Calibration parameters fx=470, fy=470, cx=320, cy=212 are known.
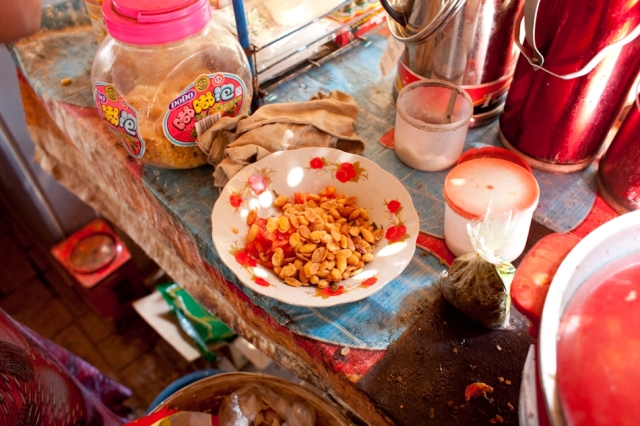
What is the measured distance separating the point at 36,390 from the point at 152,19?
553 millimetres

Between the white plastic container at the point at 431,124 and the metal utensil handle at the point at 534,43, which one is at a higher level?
the metal utensil handle at the point at 534,43

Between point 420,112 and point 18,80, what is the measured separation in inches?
41.4

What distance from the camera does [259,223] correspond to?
699mm

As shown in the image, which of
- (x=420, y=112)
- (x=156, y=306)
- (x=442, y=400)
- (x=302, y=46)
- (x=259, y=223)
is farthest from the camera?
(x=156, y=306)

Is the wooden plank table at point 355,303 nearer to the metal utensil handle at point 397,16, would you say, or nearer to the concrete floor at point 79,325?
the metal utensil handle at point 397,16

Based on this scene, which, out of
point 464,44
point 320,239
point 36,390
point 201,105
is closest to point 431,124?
point 464,44

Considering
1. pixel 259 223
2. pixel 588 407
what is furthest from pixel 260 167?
pixel 588 407

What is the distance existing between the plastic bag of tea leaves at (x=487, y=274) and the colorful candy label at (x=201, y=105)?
0.46 meters

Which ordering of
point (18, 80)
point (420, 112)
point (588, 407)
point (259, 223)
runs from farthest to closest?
point (18, 80) < point (420, 112) < point (259, 223) < point (588, 407)

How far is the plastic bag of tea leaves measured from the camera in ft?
1.85

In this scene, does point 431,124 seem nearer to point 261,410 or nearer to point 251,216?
point 251,216

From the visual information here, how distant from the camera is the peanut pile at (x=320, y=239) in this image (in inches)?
25.2

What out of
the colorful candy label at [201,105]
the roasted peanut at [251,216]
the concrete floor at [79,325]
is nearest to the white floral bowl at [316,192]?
the roasted peanut at [251,216]

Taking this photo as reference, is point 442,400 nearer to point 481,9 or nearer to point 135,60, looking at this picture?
point 481,9
